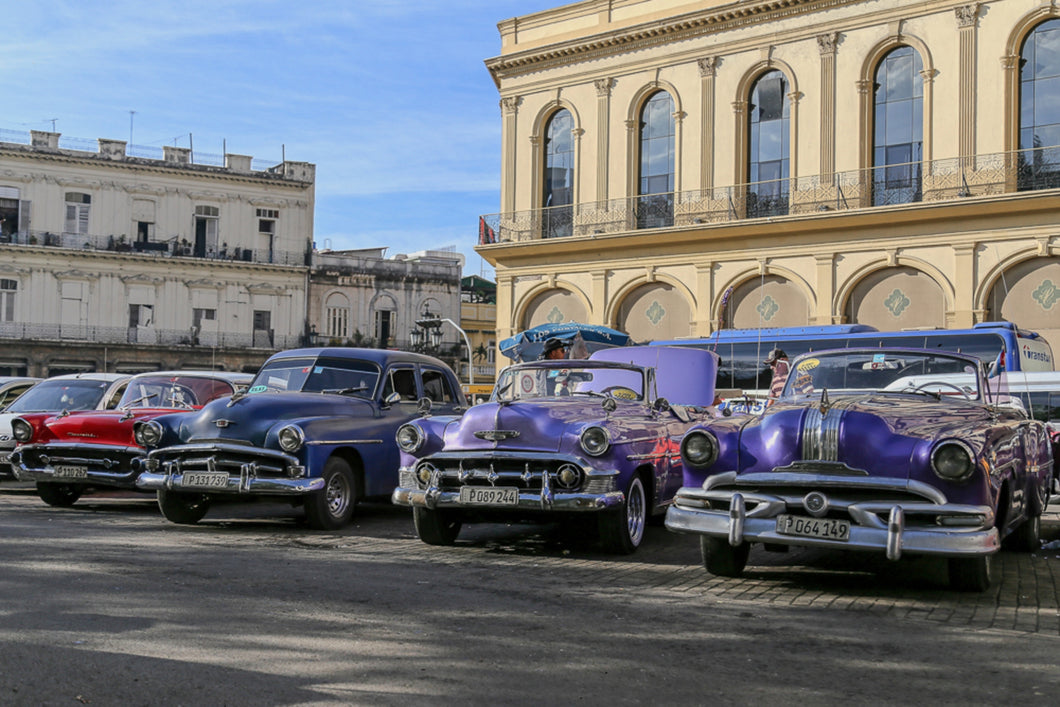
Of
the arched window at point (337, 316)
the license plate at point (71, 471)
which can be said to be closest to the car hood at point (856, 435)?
the license plate at point (71, 471)

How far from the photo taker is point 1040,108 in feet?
79.8

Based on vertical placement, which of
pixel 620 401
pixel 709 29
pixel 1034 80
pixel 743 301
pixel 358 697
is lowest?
pixel 358 697

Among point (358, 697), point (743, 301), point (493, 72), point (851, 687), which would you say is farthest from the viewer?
point (493, 72)

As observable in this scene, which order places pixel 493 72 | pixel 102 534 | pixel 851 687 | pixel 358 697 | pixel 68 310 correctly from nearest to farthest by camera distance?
pixel 358 697 < pixel 851 687 < pixel 102 534 < pixel 493 72 < pixel 68 310

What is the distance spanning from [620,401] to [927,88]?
742 inches

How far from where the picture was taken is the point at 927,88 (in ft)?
84.0

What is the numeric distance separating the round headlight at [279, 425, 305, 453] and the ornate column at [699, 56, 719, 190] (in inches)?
815

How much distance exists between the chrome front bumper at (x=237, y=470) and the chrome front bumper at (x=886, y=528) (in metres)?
4.24

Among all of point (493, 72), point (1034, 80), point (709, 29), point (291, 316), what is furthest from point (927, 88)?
point (291, 316)

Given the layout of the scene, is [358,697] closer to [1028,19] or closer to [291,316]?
[1028,19]

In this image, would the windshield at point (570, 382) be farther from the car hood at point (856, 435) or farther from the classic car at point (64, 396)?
the classic car at point (64, 396)

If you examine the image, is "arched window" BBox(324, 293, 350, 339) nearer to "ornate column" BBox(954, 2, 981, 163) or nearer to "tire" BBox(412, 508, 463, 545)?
"ornate column" BBox(954, 2, 981, 163)

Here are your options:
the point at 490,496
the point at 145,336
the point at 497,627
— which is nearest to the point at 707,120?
the point at 490,496

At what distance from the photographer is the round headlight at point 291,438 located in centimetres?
996
